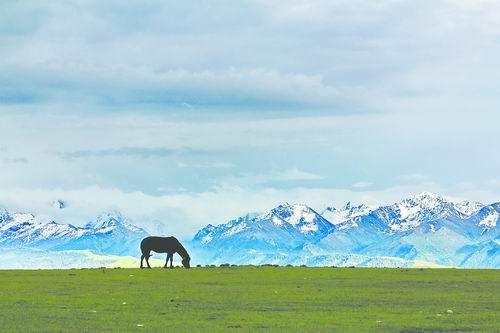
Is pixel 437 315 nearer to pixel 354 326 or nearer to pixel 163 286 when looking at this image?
pixel 354 326

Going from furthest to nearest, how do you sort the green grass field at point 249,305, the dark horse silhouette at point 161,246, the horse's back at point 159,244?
the horse's back at point 159,244
the dark horse silhouette at point 161,246
the green grass field at point 249,305

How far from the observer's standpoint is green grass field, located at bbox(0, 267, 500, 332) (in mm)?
35188

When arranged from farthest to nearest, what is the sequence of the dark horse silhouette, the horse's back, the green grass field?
the horse's back, the dark horse silhouette, the green grass field

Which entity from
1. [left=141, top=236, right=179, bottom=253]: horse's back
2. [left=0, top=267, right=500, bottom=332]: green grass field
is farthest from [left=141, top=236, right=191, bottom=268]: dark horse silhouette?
[left=0, top=267, right=500, bottom=332]: green grass field

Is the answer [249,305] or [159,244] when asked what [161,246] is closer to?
[159,244]

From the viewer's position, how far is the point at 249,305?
44688 mm

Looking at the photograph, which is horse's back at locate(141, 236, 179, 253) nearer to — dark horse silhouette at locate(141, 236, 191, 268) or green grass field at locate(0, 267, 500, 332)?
dark horse silhouette at locate(141, 236, 191, 268)

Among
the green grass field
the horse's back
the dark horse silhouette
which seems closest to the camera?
the green grass field

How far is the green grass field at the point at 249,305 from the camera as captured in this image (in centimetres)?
3519

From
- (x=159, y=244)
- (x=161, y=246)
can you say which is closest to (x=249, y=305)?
(x=161, y=246)

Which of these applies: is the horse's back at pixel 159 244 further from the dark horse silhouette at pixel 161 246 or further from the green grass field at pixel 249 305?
the green grass field at pixel 249 305

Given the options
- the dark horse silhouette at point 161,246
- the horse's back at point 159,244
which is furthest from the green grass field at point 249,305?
the horse's back at point 159,244

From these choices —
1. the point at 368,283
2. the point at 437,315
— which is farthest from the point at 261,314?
the point at 368,283

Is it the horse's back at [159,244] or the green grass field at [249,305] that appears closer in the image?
the green grass field at [249,305]
